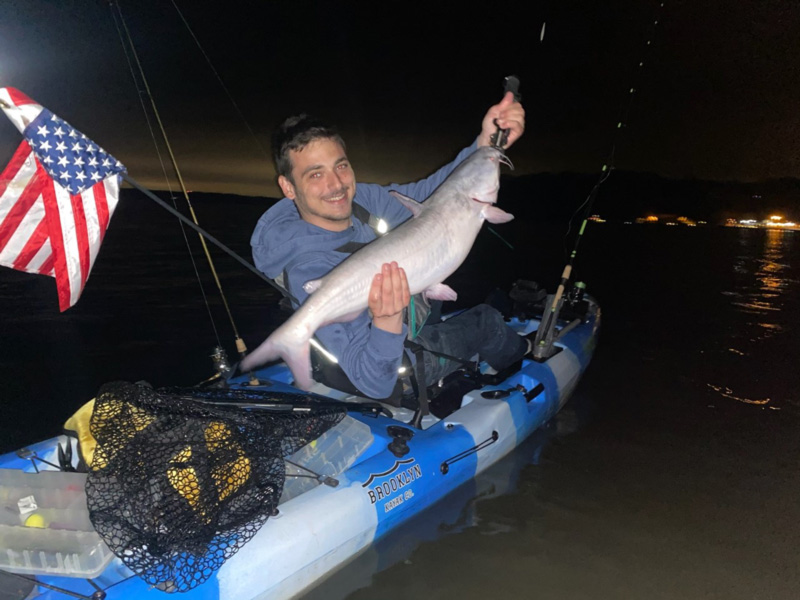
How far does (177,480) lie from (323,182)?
A: 2254 mm

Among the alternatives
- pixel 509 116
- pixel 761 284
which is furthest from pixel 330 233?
pixel 761 284

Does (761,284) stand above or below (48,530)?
below

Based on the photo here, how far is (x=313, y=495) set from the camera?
3.56 metres

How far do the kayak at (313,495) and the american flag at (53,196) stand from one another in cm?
129

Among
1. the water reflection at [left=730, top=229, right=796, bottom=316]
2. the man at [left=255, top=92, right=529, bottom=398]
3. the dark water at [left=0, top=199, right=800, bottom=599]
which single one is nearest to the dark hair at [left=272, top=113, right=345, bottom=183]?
the man at [left=255, top=92, right=529, bottom=398]

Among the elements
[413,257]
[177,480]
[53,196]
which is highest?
[53,196]

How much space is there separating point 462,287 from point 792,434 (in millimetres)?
14751

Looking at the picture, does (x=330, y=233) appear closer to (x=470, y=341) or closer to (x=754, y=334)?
(x=470, y=341)

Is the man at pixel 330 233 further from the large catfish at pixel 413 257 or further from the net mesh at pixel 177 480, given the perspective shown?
the net mesh at pixel 177 480

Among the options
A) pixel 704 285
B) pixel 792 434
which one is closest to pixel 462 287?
pixel 704 285

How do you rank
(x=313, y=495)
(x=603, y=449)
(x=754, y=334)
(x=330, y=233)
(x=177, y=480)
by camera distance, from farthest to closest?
(x=754, y=334) → (x=603, y=449) → (x=330, y=233) → (x=313, y=495) → (x=177, y=480)

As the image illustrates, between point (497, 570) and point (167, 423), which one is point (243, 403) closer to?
point (167, 423)

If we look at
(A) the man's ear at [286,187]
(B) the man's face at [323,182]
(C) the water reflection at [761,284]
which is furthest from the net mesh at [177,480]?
(C) the water reflection at [761,284]

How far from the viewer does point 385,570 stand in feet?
13.5
